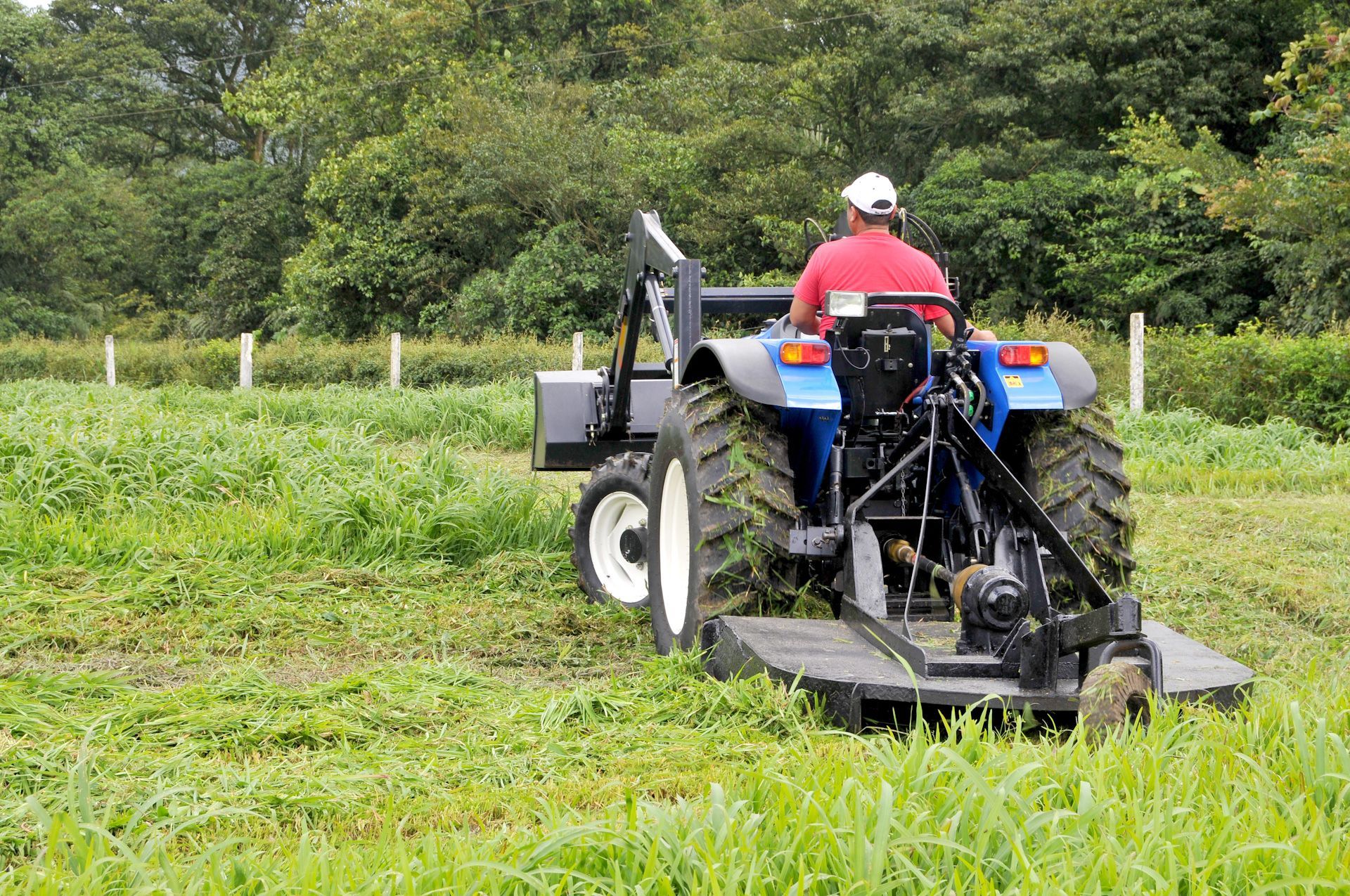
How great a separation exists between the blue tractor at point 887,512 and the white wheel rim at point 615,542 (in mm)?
907

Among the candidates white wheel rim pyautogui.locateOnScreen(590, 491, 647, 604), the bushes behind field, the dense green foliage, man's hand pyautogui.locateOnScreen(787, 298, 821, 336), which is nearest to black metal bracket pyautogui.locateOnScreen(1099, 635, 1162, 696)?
man's hand pyautogui.locateOnScreen(787, 298, 821, 336)

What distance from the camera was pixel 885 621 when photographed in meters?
3.85

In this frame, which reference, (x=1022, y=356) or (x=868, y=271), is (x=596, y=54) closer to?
(x=868, y=271)

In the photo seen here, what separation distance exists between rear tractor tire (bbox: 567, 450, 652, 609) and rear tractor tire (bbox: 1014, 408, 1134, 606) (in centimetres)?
175

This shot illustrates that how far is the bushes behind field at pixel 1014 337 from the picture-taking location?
41.2 ft

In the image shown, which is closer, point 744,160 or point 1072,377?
point 1072,377

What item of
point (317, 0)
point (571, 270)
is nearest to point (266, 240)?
point (317, 0)

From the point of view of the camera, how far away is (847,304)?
157 inches

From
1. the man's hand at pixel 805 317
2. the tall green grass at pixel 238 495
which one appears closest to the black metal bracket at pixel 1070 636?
the man's hand at pixel 805 317

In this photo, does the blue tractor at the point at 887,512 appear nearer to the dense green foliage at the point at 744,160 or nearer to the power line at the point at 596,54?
the dense green foliage at the point at 744,160

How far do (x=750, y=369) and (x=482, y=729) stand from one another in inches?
56.5

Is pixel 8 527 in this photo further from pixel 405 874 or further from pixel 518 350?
pixel 518 350

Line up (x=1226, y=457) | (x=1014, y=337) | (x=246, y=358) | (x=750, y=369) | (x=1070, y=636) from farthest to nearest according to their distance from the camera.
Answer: (x=246, y=358)
(x=1014, y=337)
(x=1226, y=457)
(x=750, y=369)
(x=1070, y=636)

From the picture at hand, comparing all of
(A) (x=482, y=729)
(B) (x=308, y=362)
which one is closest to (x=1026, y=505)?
(A) (x=482, y=729)
